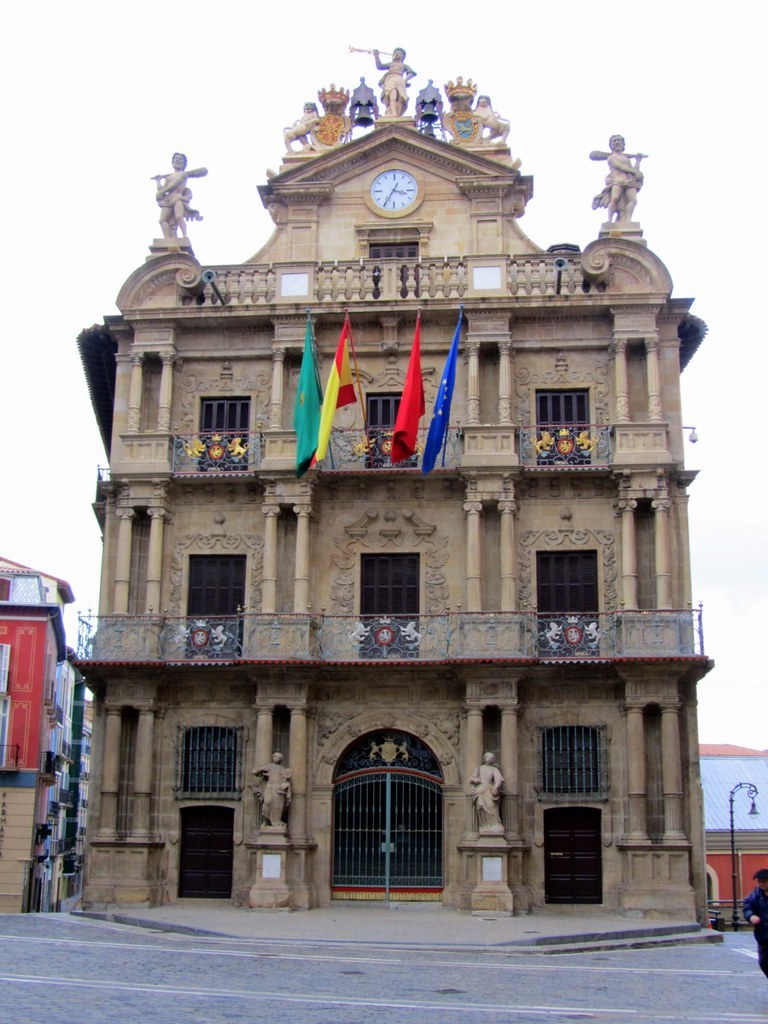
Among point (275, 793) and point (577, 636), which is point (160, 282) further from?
point (577, 636)

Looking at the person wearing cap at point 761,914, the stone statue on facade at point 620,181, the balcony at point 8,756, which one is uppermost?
the stone statue on facade at point 620,181

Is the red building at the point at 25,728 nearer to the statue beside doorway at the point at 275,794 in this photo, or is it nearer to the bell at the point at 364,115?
the statue beside doorway at the point at 275,794

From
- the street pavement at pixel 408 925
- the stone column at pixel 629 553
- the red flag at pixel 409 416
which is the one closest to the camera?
the street pavement at pixel 408 925

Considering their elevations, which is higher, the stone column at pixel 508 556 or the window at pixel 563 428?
the window at pixel 563 428

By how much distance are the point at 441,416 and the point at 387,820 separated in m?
8.70

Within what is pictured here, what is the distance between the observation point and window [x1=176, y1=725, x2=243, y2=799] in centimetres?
2814

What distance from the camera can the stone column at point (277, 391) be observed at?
2922cm

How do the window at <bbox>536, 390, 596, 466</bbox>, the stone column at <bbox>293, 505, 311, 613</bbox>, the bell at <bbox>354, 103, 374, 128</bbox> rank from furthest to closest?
the bell at <bbox>354, 103, 374, 128</bbox>
the window at <bbox>536, 390, 596, 466</bbox>
the stone column at <bbox>293, 505, 311, 613</bbox>

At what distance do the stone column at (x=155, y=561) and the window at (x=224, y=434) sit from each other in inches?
59.5

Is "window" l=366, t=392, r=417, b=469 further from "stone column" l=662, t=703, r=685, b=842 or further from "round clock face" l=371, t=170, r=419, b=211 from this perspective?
"stone column" l=662, t=703, r=685, b=842

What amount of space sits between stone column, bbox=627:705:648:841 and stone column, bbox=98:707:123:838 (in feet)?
35.7

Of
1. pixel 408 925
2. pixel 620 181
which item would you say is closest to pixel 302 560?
pixel 408 925

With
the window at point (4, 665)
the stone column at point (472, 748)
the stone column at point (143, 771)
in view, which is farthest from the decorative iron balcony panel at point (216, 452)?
the window at point (4, 665)

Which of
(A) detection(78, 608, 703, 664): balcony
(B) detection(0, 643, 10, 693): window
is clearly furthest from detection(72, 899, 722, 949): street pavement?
(B) detection(0, 643, 10, 693): window
